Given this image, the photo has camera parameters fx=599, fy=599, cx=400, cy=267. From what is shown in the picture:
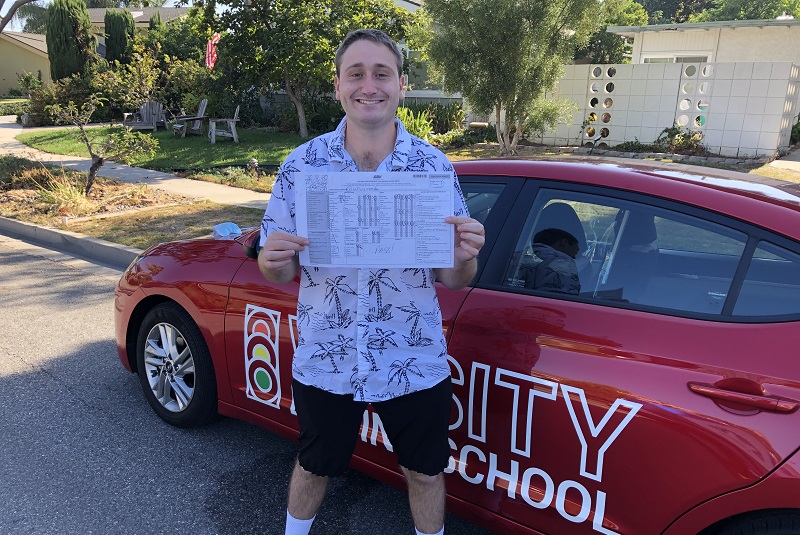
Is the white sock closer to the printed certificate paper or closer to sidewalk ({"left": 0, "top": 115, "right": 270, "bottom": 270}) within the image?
the printed certificate paper

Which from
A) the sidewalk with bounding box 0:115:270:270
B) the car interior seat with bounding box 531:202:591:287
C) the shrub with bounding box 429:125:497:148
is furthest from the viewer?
the shrub with bounding box 429:125:497:148

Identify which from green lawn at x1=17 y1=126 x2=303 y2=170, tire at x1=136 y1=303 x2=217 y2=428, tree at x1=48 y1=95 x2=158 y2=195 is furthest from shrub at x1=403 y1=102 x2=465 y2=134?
tire at x1=136 y1=303 x2=217 y2=428

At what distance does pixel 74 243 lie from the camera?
7645 mm

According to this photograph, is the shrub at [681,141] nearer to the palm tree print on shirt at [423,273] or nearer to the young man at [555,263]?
the young man at [555,263]

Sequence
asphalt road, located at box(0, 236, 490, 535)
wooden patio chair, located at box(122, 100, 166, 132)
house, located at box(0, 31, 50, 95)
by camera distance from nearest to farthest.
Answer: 1. asphalt road, located at box(0, 236, 490, 535)
2. wooden patio chair, located at box(122, 100, 166, 132)
3. house, located at box(0, 31, 50, 95)

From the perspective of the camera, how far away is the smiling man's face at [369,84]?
74.5 inches

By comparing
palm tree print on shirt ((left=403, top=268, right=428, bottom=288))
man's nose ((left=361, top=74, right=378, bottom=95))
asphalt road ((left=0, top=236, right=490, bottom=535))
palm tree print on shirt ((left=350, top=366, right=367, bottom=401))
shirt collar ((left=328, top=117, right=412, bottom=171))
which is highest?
man's nose ((left=361, top=74, right=378, bottom=95))

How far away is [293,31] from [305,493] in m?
14.7

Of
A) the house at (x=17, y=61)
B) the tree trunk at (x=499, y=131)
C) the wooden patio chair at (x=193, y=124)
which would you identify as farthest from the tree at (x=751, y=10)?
the house at (x=17, y=61)

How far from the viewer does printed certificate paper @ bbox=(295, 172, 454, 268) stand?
1.82 meters

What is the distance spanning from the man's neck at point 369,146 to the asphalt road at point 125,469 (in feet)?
5.34

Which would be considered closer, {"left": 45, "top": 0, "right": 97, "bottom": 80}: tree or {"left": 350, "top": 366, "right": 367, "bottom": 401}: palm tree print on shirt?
{"left": 350, "top": 366, "right": 367, "bottom": 401}: palm tree print on shirt

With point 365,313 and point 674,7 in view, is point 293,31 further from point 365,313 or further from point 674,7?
point 674,7

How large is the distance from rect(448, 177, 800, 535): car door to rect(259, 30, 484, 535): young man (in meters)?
0.25
